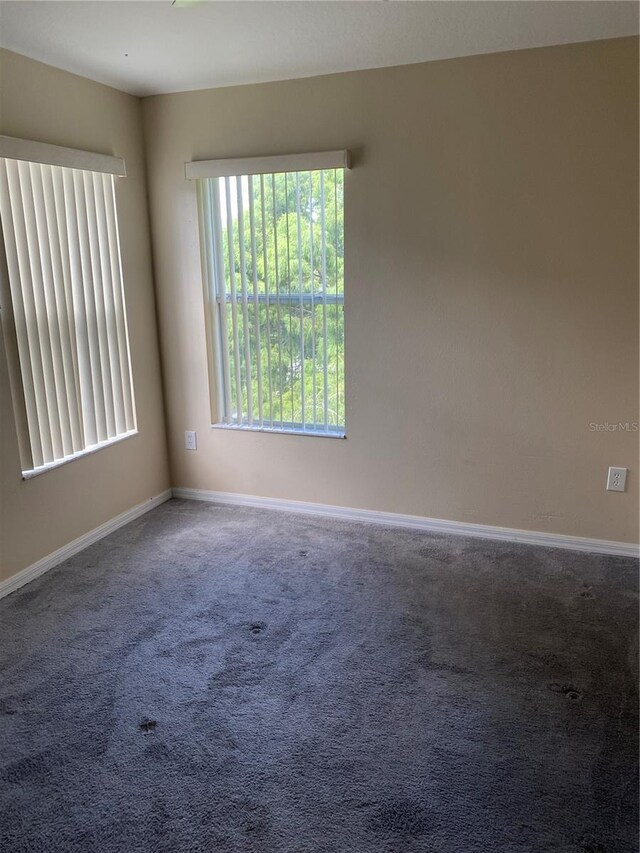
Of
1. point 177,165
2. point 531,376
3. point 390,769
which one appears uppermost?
point 177,165

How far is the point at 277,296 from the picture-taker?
3.42 m

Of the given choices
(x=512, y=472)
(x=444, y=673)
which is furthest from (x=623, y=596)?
(x=444, y=673)

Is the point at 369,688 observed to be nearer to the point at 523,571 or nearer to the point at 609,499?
the point at 523,571

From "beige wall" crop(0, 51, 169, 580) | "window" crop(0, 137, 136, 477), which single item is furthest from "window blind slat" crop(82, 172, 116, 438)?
"beige wall" crop(0, 51, 169, 580)

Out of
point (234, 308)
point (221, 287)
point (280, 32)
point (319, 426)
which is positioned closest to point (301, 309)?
point (234, 308)

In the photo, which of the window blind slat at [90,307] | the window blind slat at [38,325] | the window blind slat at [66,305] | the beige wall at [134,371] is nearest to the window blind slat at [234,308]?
the beige wall at [134,371]

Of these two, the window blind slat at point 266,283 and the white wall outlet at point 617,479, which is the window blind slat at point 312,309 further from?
A: the white wall outlet at point 617,479

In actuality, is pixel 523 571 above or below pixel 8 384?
below

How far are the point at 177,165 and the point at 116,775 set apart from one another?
2950 mm

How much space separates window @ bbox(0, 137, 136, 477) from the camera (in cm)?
271

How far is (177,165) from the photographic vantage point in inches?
136

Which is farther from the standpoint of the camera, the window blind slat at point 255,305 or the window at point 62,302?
the window blind slat at point 255,305

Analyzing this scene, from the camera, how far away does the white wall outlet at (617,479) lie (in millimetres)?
2979

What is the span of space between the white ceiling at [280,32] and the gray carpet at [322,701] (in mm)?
2312
